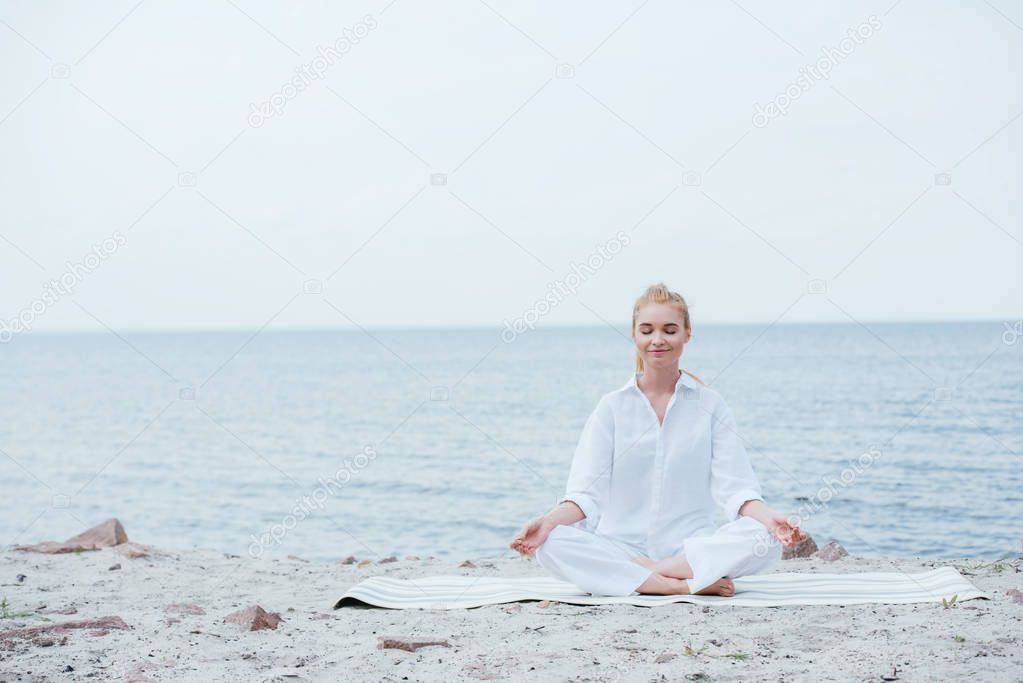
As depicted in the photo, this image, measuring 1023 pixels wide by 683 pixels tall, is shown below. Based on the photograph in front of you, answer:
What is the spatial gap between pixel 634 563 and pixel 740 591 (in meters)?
0.63

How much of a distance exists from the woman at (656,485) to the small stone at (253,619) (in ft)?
4.80

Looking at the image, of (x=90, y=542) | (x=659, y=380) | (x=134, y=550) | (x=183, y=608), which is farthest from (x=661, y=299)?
(x=90, y=542)

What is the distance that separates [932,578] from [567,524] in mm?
2215

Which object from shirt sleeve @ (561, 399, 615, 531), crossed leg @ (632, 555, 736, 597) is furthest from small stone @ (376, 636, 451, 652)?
crossed leg @ (632, 555, 736, 597)

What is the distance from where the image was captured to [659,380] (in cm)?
533

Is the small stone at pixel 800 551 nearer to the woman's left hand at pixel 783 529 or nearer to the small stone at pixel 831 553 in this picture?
the small stone at pixel 831 553

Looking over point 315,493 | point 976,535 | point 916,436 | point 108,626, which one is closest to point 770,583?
point 108,626

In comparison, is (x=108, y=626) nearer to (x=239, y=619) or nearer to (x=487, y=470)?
(x=239, y=619)

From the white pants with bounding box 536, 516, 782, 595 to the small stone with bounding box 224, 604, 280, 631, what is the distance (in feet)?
4.80

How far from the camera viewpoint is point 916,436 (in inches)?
890

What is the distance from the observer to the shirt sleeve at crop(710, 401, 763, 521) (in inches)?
200

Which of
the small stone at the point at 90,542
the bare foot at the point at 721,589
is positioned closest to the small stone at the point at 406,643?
the bare foot at the point at 721,589

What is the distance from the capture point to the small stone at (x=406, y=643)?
4.04 m

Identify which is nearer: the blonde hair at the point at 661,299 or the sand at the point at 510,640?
the sand at the point at 510,640
